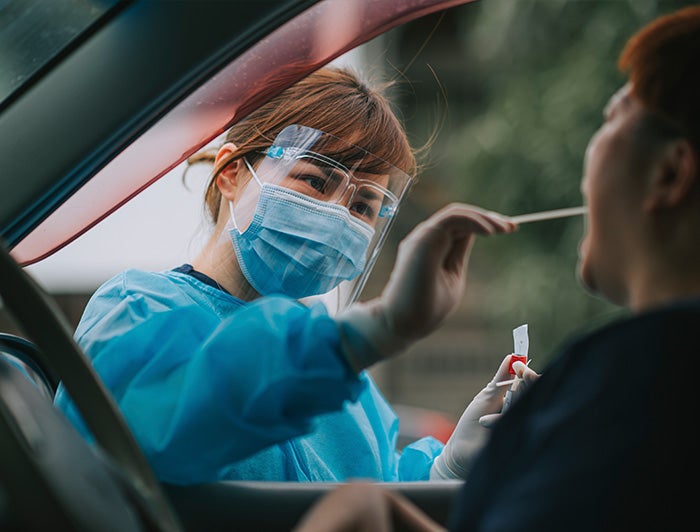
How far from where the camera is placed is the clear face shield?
6.01 feet

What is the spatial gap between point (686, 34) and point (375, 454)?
3.56 ft

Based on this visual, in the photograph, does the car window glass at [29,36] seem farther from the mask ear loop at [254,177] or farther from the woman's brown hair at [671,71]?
the woman's brown hair at [671,71]

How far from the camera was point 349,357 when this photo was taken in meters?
1.38

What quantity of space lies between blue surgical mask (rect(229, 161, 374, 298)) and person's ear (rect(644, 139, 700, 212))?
79cm

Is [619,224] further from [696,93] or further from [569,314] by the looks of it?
[569,314]

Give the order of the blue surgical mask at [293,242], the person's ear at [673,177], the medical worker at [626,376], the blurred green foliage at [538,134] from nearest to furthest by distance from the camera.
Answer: the medical worker at [626,376] < the person's ear at [673,177] < the blue surgical mask at [293,242] < the blurred green foliage at [538,134]

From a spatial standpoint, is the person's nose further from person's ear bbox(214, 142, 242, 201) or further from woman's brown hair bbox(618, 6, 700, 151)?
woman's brown hair bbox(618, 6, 700, 151)

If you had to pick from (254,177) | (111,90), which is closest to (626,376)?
Answer: (111,90)

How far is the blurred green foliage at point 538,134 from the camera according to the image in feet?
26.3

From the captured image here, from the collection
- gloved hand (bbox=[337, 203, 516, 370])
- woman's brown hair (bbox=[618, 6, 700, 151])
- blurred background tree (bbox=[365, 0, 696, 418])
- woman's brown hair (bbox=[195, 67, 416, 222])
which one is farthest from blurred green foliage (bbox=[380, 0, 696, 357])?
woman's brown hair (bbox=[618, 6, 700, 151])

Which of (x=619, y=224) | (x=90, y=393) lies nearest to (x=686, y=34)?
(x=619, y=224)

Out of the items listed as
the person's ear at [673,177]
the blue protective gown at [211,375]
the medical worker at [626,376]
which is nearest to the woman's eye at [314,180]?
the blue protective gown at [211,375]

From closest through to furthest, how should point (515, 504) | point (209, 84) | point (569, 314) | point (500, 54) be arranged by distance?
point (515, 504) < point (209, 84) < point (569, 314) < point (500, 54)

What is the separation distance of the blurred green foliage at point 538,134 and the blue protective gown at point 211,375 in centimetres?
624
